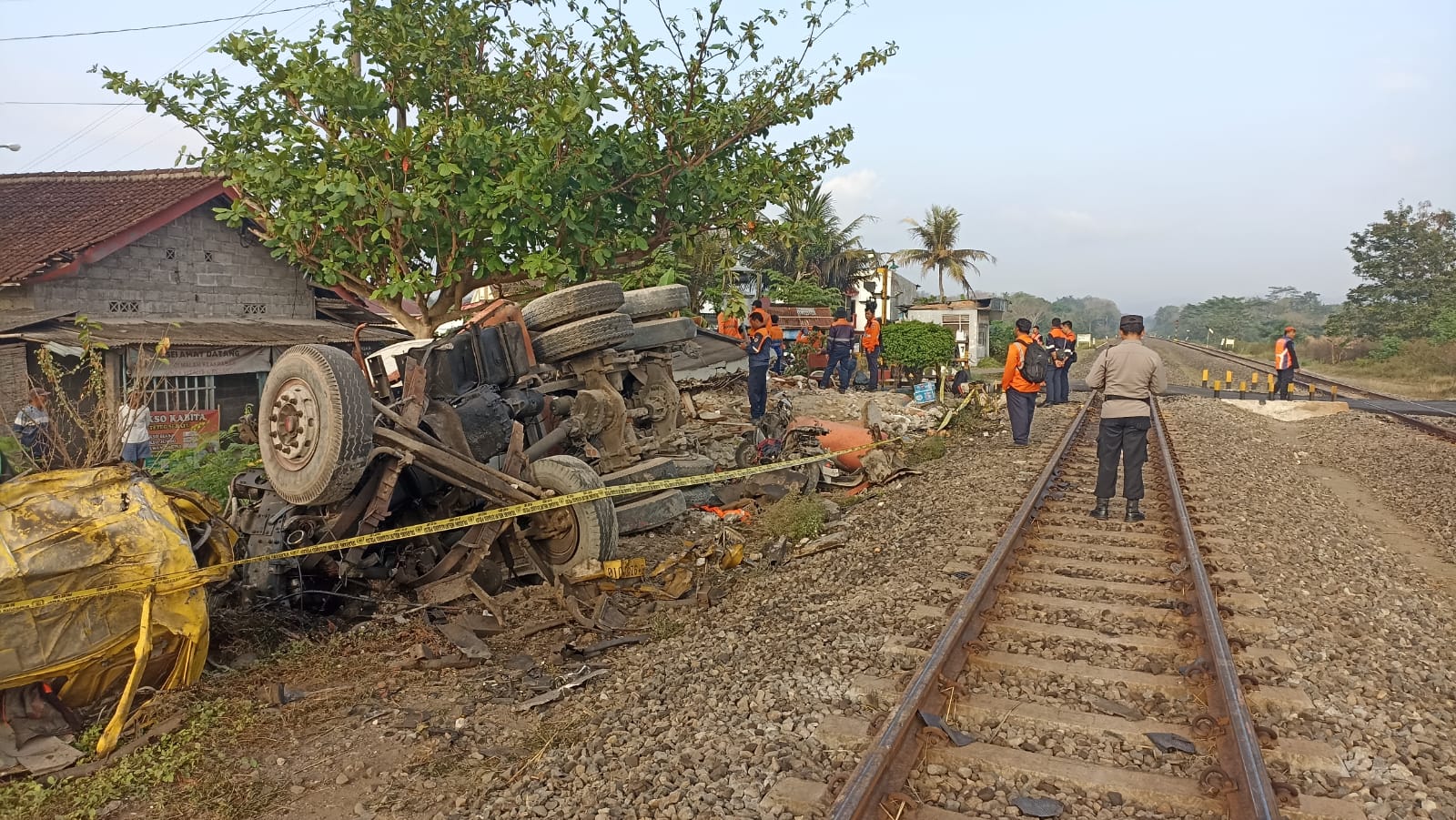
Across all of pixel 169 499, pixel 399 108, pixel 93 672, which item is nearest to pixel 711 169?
pixel 399 108

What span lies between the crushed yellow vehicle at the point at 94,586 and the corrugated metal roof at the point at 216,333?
8016 mm

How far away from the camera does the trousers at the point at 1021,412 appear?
1099 cm

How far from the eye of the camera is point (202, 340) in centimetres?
1329

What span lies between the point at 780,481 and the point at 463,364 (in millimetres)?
3638

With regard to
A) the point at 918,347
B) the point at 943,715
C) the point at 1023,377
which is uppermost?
the point at 918,347

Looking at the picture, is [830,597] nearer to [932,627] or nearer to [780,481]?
[932,627]

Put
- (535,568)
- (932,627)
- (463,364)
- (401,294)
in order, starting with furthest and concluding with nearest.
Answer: (401,294)
(463,364)
(535,568)
(932,627)

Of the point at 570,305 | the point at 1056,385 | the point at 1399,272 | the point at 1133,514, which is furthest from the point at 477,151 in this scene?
the point at 1399,272

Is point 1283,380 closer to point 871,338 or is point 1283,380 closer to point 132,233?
point 871,338

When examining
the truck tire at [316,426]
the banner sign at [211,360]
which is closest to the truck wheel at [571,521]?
the truck tire at [316,426]

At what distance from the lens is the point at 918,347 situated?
2166cm

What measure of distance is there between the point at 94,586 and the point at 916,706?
3.71 m

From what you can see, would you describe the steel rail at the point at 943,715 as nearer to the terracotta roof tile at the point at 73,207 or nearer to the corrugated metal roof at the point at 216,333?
the corrugated metal roof at the point at 216,333

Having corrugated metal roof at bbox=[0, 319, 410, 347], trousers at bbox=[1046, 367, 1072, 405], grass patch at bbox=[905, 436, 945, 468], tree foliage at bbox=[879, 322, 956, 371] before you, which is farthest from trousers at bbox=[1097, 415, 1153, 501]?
tree foliage at bbox=[879, 322, 956, 371]
